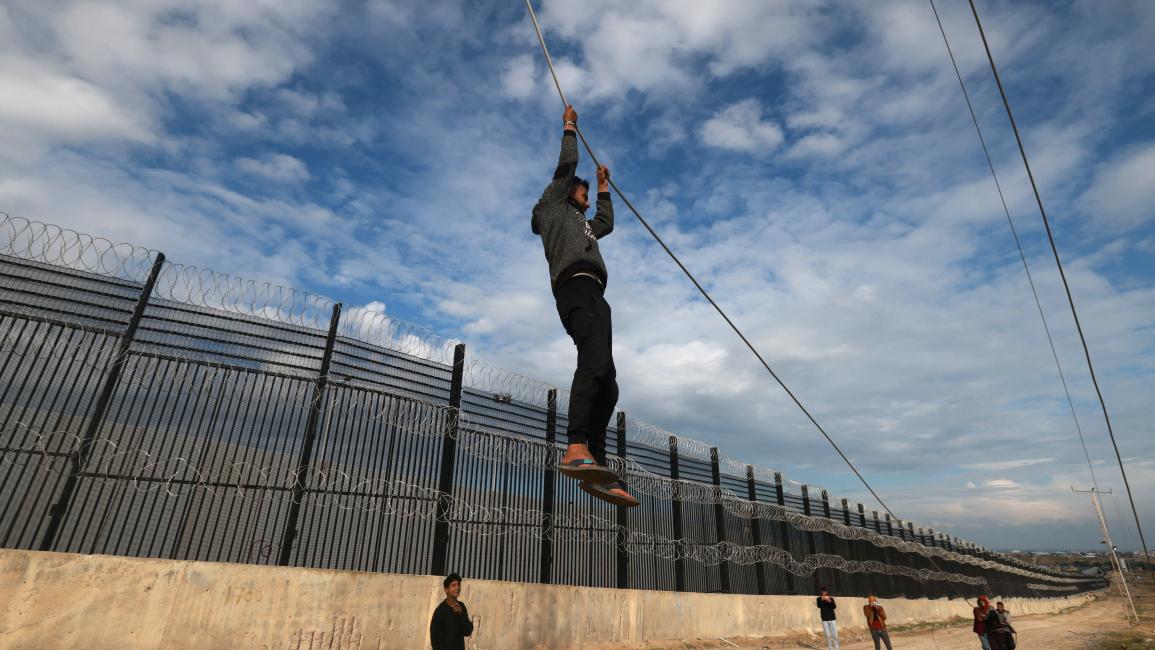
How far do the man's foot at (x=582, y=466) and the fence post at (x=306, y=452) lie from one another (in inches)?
189

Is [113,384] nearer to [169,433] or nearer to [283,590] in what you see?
A: [169,433]

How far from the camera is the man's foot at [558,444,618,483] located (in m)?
3.36

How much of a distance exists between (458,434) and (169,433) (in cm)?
347

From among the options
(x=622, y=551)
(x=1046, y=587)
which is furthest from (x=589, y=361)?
(x=1046, y=587)

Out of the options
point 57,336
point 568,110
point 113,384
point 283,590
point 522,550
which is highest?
→ point 568,110

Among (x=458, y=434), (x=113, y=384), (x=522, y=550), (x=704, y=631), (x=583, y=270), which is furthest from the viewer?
(x=704, y=631)

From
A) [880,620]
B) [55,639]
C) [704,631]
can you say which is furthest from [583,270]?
[880,620]

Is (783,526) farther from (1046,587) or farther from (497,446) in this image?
(1046,587)

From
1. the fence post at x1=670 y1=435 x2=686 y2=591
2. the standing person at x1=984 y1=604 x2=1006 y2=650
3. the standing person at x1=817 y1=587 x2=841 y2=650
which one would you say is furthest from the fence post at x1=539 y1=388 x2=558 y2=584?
the standing person at x1=984 y1=604 x2=1006 y2=650

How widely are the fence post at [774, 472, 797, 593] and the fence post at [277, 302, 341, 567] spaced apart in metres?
12.8

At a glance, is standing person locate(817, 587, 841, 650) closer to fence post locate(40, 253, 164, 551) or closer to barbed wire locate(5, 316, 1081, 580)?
barbed wire locate(5, 316, 1081, 580)

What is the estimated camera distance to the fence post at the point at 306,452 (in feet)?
21.7

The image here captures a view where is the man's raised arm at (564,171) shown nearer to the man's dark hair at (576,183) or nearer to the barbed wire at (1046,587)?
the man's dark hair at (576,183)

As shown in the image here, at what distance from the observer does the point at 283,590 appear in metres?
6.42
